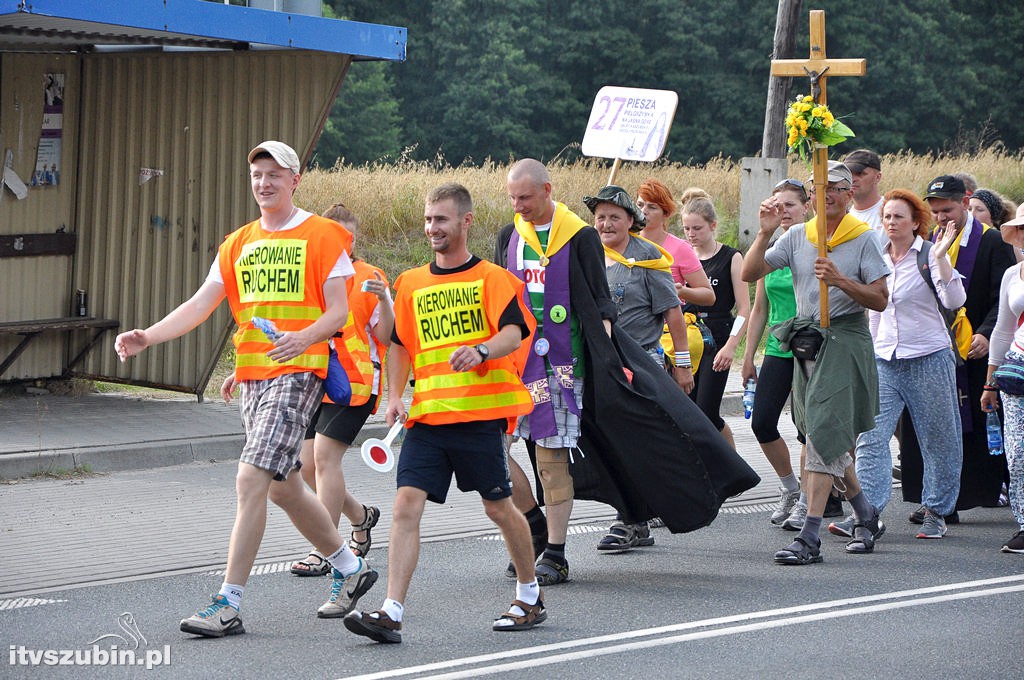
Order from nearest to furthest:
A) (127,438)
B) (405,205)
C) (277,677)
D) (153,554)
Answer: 1. (277,677)
2. (153,554)
3. (127,438)
4. (405,205)

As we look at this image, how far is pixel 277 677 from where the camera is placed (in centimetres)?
515

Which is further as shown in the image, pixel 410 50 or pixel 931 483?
pixel 410 50

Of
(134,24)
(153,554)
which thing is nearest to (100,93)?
(134,24)

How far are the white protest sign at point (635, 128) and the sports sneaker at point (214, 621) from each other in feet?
21.0

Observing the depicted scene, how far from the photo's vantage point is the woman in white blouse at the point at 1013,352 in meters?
7.30

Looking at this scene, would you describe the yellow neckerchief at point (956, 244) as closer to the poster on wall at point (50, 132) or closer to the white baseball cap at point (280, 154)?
the white baseball cap at point (280, 154)

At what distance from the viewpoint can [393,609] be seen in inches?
216

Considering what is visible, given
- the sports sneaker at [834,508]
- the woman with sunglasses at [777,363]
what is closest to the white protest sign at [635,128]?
Result: the woman with sunglasses at [777,363]

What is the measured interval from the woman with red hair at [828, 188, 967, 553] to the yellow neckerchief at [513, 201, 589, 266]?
1977 mm

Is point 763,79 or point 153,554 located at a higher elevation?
point 763,79

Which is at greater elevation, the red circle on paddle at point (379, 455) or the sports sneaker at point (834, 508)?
the red circle on paddle at point (379, 455)

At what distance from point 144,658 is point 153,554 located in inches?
71.7

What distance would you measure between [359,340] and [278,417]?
125cm

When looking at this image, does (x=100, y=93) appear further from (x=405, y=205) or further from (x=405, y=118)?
(x=405, y=118)
